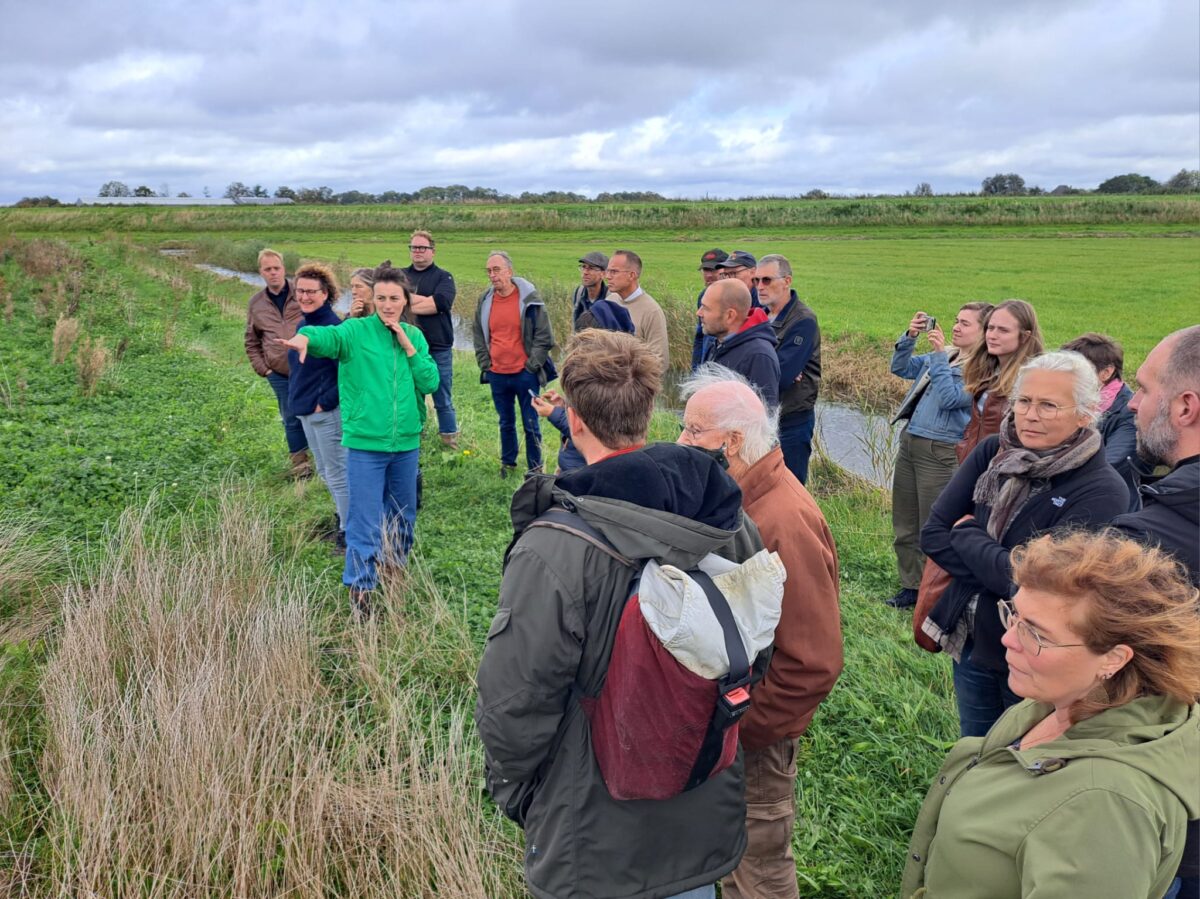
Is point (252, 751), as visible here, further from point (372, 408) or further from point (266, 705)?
point (372, 408)

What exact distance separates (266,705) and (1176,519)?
11.1ft

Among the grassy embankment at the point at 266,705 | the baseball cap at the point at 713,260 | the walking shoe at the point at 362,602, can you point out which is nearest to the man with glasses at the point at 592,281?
the baseball cap at the point at 713,260

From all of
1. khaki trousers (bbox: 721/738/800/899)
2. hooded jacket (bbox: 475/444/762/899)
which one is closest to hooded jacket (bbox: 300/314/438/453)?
hooded jacket (bbox: 475/444/762/899)

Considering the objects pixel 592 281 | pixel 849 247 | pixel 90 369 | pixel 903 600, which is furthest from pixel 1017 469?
pixel 849 247

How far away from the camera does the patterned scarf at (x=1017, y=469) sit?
2.78m

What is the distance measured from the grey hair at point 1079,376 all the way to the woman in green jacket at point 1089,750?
1239 millimetres

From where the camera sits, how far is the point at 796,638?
2545 mm

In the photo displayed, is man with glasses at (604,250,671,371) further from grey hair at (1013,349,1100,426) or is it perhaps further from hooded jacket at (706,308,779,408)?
grey hair at (1013,349,1100,426)

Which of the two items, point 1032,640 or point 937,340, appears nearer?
point 1032,640

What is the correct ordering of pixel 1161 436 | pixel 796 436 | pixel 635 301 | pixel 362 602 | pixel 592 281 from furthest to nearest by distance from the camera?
1. pixel 592 281
2. pixel 635 301
3. pixel 796 436
4. pixel 362 602
5. pixel 1161 436

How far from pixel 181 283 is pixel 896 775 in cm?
2574

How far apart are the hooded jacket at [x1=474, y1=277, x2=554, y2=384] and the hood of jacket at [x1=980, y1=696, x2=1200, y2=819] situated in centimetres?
614

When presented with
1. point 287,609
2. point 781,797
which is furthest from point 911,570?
point 287,609

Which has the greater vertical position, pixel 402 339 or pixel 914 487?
pixel 402 339
